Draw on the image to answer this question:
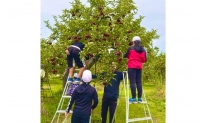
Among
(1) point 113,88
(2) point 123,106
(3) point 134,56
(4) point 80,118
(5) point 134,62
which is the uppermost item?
(3) point 134,56

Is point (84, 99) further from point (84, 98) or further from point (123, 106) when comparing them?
point (123, 106)

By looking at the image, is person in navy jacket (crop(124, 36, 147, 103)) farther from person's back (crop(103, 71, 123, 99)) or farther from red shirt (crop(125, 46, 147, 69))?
person's back (crop(103, 71, 123, 99))

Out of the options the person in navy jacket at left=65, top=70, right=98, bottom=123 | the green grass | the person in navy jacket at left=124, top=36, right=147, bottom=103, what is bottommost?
the green grass

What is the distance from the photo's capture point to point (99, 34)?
18.0ft

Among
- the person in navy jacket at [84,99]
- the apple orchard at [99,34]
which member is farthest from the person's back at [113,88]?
the person in navy jacket at [84,99]

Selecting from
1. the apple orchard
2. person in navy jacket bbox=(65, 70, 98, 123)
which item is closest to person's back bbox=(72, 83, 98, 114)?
person in navy jacket bbox=(65, 70, 98, 123)

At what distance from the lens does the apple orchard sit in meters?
5.36

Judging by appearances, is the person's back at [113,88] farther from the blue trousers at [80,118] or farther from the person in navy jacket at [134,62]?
the blue trousers at [80,118]

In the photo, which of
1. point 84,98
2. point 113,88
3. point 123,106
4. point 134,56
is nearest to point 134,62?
point 134,56

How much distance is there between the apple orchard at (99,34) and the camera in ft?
17.6

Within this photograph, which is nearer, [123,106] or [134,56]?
[134,56]
